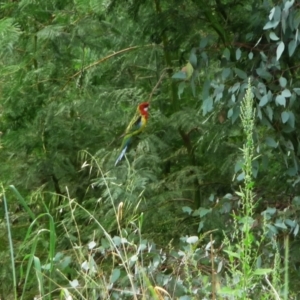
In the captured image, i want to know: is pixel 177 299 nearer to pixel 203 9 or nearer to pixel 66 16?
pixel 203 9

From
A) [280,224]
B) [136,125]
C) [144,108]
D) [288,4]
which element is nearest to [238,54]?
[288,4]

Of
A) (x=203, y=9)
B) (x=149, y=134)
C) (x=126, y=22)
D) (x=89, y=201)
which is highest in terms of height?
(x=203, y=9)

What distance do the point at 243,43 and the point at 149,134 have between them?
1.42 m

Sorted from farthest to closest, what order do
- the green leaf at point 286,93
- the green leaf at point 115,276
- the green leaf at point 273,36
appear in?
the green leaf at point 286,93, the green leaf at point 273,36, the green leaf at point 115,276

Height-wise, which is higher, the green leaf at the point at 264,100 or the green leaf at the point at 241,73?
the green leaf at the point at 241,73

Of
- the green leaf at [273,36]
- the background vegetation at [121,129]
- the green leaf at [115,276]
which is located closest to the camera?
the green leaf at [115,276]

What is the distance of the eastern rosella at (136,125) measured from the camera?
4.64m

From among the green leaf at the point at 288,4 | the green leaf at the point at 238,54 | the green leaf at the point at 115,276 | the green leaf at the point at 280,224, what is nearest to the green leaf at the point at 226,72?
the green leaf at the point at 238,54

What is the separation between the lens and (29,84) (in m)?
5.00

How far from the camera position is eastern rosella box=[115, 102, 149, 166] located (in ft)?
15.2

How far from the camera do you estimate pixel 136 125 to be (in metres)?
4.79

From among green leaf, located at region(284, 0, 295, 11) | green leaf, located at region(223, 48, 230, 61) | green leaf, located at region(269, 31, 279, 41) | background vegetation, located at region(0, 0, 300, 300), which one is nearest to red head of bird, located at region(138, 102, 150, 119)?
background vegetation, located at region(0, 0, 300, 300)

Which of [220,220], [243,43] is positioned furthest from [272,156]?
[243,43]

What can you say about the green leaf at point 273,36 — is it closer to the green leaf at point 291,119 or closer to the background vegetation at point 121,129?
the green leaf at point 291,119
